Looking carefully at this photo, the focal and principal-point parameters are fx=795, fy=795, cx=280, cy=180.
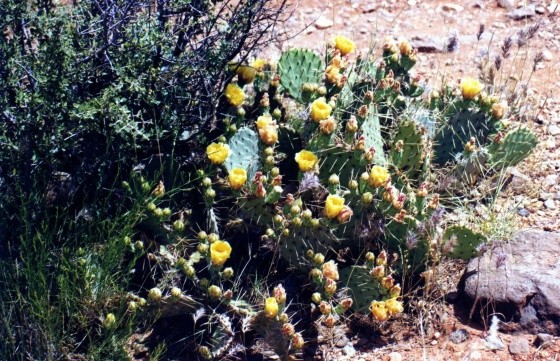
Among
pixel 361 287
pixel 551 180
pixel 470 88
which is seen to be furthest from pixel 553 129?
pixel 361 287

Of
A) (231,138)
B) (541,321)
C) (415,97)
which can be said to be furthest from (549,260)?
(231,138)

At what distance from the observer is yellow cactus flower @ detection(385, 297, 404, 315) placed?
3125 mm

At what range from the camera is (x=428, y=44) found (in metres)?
5.23

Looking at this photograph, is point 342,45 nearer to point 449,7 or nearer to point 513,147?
point 513,147

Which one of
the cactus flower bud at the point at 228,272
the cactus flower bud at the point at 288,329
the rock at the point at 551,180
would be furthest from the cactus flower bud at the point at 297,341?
the rock at the point at 551,180

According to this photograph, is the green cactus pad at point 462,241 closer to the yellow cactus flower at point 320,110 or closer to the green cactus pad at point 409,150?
the green cactus pad at point 409,150

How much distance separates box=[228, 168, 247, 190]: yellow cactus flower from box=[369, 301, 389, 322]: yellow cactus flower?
712 millimetres

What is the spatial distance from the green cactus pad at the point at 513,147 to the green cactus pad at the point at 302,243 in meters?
1.05

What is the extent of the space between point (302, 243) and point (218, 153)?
20.0 inches

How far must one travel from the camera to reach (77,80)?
3094 mm

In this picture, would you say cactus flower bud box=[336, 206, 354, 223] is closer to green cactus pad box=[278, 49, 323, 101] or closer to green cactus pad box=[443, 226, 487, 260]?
green cactus pad box=[443, 226, 487, 260]

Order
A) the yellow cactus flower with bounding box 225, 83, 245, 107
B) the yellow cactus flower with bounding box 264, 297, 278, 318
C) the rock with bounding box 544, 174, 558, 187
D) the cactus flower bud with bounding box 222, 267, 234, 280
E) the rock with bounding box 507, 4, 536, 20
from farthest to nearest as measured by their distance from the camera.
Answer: the rock with bounding box 507, 4, 536, 20 < the rock with bounding box 544, 174, 558, 187 < the yellow cactus flower with bounding box 225, 83, 245, 107 < the cactus flower bud with bounding box 222, 267, 234, 280 < the yellow cactus flower with bounding box 264, 297, 278, 318

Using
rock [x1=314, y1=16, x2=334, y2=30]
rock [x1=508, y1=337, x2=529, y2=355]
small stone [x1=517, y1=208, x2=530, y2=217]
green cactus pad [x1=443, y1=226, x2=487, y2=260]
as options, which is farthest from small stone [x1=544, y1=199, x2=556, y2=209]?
rock [x1=314, y1=16, x2=334, y2=30]

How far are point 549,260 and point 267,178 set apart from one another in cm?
124
